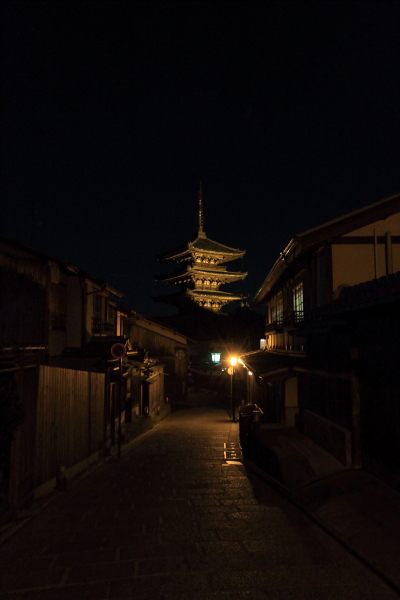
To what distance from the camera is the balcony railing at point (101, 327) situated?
1942 cm

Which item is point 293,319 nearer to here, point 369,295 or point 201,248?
point 369,295

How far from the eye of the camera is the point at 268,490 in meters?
9.38

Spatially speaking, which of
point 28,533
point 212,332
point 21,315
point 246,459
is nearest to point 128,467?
point 246,459

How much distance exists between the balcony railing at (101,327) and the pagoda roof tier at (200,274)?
87.4 feet

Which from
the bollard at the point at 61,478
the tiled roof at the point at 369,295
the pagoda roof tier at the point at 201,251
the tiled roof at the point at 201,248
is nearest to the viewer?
the tiled roof at the point at 369,295

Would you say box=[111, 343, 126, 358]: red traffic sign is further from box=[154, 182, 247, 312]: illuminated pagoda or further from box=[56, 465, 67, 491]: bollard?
box=[154, 182, 247, 312]: illuminated pagoda

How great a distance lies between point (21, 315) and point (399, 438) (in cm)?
1216

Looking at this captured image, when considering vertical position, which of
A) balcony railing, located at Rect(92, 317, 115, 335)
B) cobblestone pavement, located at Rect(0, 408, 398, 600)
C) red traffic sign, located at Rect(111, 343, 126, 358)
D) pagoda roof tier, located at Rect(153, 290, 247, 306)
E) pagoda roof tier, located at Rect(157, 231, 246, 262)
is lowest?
cobblestone pavement, located at Rect(0, 408, 398, 600)

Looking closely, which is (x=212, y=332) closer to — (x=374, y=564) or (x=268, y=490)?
(x=268, y=490)

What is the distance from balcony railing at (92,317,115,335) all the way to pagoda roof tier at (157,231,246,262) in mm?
26169

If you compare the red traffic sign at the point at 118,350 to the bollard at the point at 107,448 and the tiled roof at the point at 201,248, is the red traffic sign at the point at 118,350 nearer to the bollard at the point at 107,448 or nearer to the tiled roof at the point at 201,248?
the bollard at the point at 107,448

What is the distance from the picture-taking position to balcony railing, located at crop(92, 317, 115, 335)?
19422 mm

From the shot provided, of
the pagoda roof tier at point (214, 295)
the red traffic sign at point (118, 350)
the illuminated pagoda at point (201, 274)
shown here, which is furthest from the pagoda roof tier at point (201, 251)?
the red traffic sign at point (118, 350)

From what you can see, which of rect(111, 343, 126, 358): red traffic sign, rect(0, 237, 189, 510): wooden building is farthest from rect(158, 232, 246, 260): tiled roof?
rect(111, 343, 126, 358): red traffic sign
